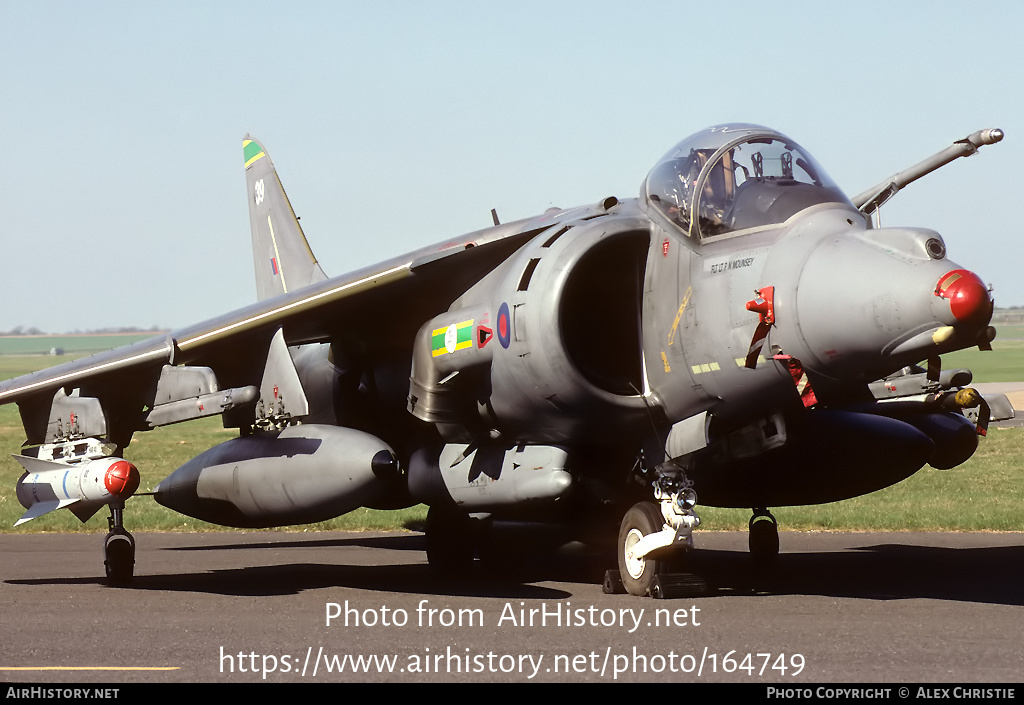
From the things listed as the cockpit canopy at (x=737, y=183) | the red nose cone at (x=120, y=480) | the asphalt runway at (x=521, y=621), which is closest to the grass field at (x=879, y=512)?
the asphalt runway at (x=521, y=621)

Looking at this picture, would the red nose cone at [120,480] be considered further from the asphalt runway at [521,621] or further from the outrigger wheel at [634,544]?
the outrigger wheel at [634,544]

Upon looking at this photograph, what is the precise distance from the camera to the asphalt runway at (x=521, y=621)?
7.18 m

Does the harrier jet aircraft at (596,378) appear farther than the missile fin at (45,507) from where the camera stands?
No

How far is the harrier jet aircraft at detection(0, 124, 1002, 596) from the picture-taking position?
8.49 m

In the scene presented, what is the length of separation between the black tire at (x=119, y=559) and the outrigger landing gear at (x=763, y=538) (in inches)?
233

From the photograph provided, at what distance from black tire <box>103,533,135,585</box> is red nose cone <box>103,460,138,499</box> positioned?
3.07ft

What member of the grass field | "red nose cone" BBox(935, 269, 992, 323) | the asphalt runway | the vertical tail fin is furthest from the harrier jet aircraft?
the grass field

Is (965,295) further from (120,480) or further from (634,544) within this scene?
(120,480)

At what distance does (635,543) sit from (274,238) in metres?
7.94

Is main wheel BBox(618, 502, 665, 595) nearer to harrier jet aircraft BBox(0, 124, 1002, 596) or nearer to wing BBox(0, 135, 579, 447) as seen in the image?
harrier jet aircraft BBox(0, 124, 1002, 596)

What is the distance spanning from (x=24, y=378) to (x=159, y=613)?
3.91 meters

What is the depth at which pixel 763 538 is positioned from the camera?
41.2ft
